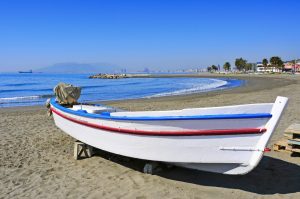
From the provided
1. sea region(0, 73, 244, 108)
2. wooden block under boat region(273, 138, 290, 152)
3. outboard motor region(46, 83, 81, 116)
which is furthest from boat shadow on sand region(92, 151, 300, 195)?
sea region(0, 73, 244, 108)

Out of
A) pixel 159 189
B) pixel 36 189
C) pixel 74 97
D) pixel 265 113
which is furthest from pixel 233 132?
pixel 74 97

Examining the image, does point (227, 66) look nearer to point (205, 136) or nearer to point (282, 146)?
point (282, 146)

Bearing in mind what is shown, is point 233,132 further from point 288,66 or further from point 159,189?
point 288,66

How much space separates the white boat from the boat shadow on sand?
0.66m

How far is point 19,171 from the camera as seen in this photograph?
734 cm

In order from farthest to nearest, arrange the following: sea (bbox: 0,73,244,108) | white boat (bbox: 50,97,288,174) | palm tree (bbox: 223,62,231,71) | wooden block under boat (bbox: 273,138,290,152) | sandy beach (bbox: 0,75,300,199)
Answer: palm tree (bbox: 223,62,231,71), sea (bbox: 0,73,244,108), wooden block under boat (bbox: 273,138,290,152), sandy beach (bbox: 0,75,300,199), white boat (bbox: 50,97,288,174)

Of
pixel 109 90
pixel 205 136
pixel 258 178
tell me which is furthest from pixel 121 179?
pixel 109 90

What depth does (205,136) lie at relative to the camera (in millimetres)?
5453

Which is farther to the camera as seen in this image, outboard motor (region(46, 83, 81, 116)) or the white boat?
outboard motor (region(46, 83, 81, 116))

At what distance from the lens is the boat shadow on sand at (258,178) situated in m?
5.97

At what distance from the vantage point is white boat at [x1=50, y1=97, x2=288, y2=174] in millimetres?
5129

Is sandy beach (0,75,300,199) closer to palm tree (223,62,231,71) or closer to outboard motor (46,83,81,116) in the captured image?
outboard motor (46,83,81,116)

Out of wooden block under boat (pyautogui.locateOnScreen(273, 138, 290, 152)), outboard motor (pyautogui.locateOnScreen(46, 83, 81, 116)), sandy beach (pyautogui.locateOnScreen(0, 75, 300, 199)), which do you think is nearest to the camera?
sandy beach (pyautogui.locateOnScreen(0, 75, 300, 199))

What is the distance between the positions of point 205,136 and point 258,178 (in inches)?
70.2
